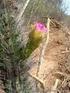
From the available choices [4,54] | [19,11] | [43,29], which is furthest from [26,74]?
[19,11]

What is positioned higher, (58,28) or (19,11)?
(19,11)

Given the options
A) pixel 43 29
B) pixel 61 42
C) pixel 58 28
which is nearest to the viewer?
pixel 43 29

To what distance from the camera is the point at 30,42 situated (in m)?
2.54

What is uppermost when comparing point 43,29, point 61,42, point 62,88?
point 43,29

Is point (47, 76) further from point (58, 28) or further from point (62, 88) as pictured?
point (58, 28)

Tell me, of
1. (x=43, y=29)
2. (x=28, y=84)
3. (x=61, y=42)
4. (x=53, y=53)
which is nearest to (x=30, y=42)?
(x=43, y=29)

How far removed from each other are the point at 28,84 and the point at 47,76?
2725mm

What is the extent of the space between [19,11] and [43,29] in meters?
0.60

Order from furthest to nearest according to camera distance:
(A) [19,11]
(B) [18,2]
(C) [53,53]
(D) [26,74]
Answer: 1. (C) [53,53]
2. (B) [18,2]
3. (A) [19,11]
4. (D) [26,74]

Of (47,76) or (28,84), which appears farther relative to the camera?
(47,76)

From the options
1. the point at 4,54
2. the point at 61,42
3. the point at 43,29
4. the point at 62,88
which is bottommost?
the point at 62,88

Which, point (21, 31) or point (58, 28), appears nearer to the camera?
point (21, 31)

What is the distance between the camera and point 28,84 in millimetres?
2719

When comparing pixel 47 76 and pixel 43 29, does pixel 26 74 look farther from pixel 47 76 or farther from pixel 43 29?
pixel 47 76
